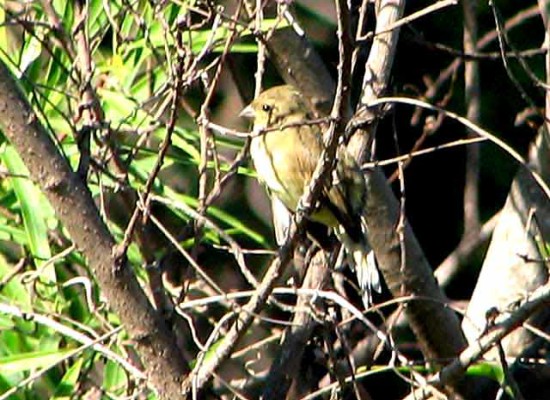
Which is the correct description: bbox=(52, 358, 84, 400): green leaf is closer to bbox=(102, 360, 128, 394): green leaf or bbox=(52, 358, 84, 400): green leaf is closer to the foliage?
the foliage

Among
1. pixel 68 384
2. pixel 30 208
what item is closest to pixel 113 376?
pixel 68 384

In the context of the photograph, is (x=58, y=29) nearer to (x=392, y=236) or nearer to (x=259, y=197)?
(x=392, y=236)

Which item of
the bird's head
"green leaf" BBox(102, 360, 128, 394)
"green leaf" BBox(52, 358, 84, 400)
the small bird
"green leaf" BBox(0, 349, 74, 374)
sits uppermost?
the bird's head

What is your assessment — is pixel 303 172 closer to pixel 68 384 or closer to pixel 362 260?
pixel 362 260

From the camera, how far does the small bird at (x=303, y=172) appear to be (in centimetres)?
382

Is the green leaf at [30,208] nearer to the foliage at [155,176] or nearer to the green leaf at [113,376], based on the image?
the foliage at [155,176]

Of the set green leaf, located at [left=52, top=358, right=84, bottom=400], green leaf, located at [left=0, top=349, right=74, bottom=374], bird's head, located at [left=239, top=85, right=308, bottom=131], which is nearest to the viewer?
green leaf, located at [left=0, top=349, right=74, bottom=374]

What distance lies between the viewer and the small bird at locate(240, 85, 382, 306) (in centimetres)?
382

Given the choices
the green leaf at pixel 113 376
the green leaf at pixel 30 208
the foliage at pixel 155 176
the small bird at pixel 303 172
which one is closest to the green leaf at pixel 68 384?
the foliage at pixel 155 176

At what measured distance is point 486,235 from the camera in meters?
4.82

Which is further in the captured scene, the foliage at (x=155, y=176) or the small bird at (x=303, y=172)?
the small bird at (x=303, y=172)

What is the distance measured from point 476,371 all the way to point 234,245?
3.06ft

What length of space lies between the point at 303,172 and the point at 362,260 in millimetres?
367

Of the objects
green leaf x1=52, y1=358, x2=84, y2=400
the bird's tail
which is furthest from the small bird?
green leaf x1=52, y1=358, x2=84, y2=400
